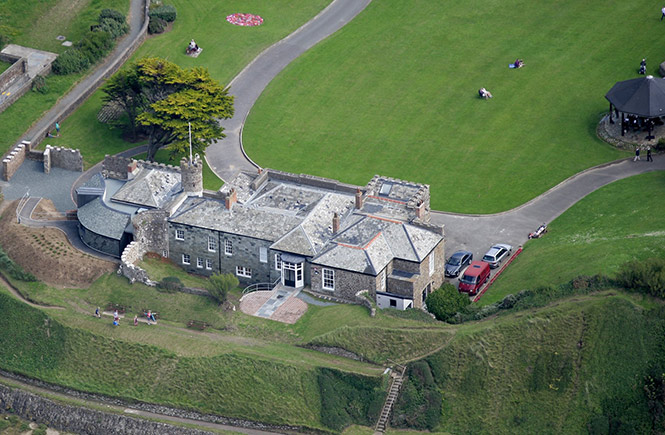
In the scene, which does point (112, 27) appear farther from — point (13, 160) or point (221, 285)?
point (221, 285)

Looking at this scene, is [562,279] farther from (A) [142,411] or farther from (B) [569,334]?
(A) [142,411]

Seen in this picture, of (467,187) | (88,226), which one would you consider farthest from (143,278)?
(467,187)

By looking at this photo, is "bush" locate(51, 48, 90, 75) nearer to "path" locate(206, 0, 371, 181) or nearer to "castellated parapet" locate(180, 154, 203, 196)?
"path" locate(206, 0, 371, 181)

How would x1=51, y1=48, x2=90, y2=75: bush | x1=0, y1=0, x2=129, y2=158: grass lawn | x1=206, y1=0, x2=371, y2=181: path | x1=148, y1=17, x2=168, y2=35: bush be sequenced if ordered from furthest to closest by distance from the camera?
x1=148, y1=17, x2=168, y2=35: bush
x1=51, y1=48, x2=90, y2=75: bush
x1=0, y1=0, x2=129, y2=158: grass lawn
x1=206, y1=0, x2=371, y2=181: path

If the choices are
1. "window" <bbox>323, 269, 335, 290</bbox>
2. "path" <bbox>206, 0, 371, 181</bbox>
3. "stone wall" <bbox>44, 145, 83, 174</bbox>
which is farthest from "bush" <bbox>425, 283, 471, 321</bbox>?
"stone wall" <bbox>44, 145, 83, 174</bbox>

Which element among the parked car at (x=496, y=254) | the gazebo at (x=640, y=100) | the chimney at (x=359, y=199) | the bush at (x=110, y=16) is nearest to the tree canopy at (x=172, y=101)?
the bush at (x=110, y=16)
